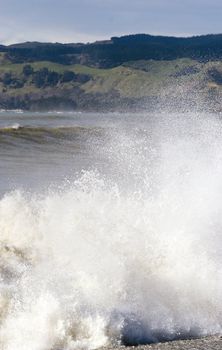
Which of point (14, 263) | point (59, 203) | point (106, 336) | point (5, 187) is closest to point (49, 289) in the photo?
point (106, 336)

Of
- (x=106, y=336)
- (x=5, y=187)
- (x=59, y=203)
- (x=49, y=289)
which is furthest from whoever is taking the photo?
(x=5, y=187)

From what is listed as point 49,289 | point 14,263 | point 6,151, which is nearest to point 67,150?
point 6,151

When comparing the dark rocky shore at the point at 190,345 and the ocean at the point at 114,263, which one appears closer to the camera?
the dark rocky shore at the point at 190,345

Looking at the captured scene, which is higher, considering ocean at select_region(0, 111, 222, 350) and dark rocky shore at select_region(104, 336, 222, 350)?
ocean at select_region(0, 111, 222, 350)

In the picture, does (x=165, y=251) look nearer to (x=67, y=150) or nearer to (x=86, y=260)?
(x=86, y=260)

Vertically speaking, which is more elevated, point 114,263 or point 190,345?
point 114,263

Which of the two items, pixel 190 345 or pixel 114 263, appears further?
pixel 114 263

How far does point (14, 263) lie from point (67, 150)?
4583 centimetres

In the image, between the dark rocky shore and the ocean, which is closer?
the dark rocky shore

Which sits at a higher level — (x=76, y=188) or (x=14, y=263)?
(x=76, y=188)

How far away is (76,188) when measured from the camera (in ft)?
78.9

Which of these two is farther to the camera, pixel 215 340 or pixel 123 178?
pixel 123 178

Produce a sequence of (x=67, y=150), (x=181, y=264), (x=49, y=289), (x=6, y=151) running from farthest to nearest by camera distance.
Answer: (x=67, y=150)
(x=6, y=151)
(x=181, y=264)
(x=49, y=289)

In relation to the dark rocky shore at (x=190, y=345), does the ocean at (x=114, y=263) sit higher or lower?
higher
